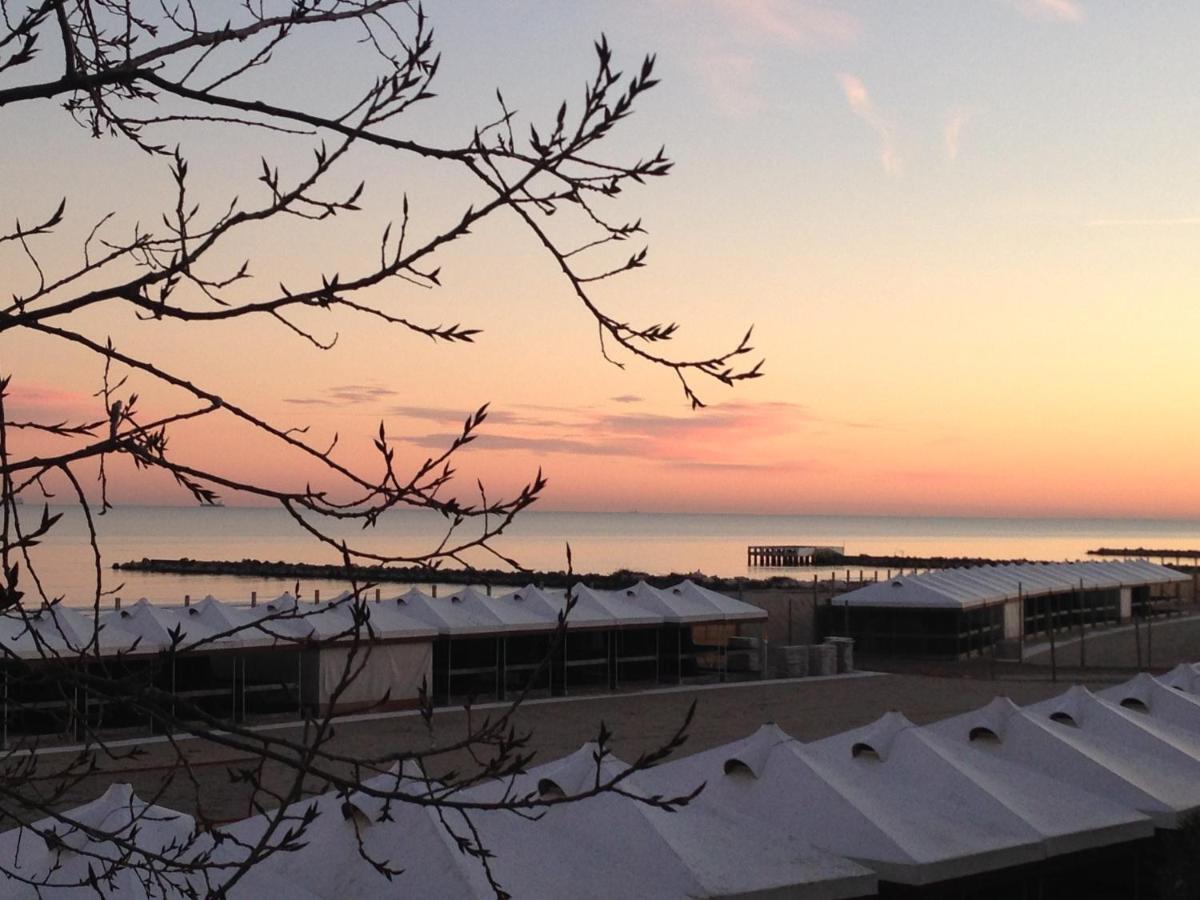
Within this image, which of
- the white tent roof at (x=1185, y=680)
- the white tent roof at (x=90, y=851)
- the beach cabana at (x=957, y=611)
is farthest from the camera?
the beach cabana at (x=957, y=611)

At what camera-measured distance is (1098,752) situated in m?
11.4

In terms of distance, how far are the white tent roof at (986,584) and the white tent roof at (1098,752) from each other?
61.2 feet

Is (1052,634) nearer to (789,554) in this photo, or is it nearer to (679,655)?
(679,655)

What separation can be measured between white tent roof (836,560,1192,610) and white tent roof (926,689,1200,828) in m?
18.6

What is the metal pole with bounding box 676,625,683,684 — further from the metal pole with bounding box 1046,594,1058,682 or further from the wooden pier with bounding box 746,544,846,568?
the wooden pier with bounding box 746,544,846,568

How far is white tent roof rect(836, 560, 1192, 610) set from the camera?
31.3 meters

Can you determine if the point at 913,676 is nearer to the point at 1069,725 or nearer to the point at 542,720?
the point at 542,720

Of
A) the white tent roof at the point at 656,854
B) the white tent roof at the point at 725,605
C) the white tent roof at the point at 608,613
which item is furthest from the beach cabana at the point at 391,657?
the white tent roof at the point at 656,854

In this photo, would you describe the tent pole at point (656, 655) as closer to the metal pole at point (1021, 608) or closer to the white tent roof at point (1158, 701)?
the metal pole at point (1021, 608)

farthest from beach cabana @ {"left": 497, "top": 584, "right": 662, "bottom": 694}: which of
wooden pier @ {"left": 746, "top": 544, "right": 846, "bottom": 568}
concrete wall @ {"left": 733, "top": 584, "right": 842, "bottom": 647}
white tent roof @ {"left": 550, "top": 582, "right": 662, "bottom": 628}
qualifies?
wooden pier @ {"left": 746, "top": 544, "right": 846, "bottom": 568}

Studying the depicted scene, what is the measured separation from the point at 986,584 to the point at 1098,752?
23130 millimetres

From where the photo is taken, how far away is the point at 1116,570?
42.3 metres

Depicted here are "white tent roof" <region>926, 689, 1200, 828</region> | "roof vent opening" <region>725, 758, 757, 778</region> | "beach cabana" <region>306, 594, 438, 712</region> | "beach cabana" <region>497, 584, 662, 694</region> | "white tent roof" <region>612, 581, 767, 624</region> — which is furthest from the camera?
"white tent roof" <region>612, 581, 767, 624</region>

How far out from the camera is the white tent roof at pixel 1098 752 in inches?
421
